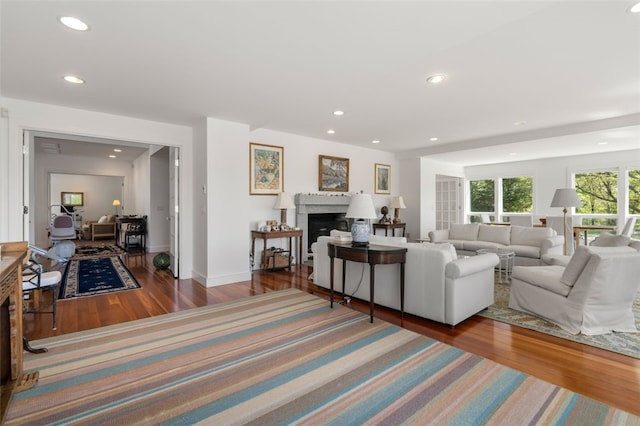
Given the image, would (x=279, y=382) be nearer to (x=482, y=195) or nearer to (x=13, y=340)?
(x=13, y=340)

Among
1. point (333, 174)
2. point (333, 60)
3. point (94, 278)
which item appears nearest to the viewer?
point (333, 60)

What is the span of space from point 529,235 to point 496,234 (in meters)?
0.54

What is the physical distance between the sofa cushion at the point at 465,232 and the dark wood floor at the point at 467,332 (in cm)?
339

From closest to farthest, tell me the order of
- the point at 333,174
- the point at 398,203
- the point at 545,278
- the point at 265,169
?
the point at 545,278 < the point at 265,169 < the point at 333,174 < the point at 398,203

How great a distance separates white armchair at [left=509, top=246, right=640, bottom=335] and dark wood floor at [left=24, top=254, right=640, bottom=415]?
13.2 inches

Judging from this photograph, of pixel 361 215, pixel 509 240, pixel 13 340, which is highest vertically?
pixel 361 215

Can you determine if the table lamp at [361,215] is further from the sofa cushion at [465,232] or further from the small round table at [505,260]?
the sofa cushion at [465,232]

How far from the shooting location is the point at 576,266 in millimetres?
2871

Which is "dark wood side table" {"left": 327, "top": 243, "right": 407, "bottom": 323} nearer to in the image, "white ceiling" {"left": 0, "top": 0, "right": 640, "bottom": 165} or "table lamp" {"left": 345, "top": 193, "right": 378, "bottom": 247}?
"table lamp" {"left": 345, "top": 193, "right": 378, "bottom": 247}

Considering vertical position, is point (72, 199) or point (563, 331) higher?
point (72, 199)

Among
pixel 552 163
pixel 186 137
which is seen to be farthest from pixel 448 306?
pixel 552 163

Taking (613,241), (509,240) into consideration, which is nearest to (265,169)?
(509,240)

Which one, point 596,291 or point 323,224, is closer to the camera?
point 596,291

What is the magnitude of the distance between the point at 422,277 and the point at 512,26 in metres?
2.22
